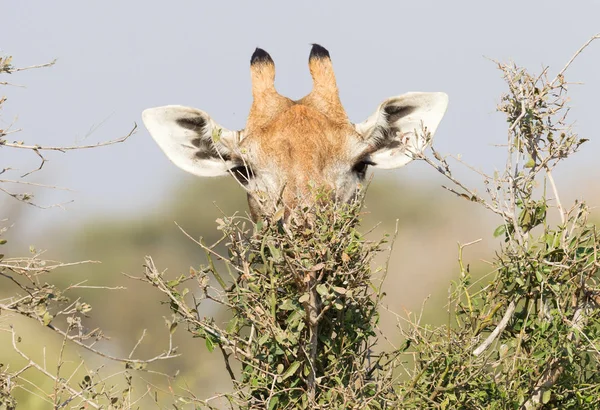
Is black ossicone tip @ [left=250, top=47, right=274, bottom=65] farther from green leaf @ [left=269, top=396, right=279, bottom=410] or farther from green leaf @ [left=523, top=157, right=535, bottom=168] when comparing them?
green leaf @ [left=269, top=396, right=279, bottom=410]

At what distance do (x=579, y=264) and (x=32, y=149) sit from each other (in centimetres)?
345

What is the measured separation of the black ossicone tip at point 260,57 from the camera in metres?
8.86

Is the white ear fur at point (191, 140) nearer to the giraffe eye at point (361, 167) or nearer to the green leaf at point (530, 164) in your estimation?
the giraffe eye at point (361, 167)

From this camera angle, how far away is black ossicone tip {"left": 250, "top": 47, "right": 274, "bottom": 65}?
886 centimetres

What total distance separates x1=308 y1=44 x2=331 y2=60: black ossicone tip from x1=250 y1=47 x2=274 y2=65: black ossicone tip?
0.36 meters

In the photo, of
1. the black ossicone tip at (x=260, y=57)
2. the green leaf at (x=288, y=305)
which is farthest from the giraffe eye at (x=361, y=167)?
the green leaf at (x=288, y=305)

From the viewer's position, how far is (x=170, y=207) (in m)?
33.3

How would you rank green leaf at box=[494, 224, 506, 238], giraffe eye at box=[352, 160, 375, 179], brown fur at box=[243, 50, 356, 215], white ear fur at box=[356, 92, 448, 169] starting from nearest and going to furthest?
green leaf at box=[494, 224, 506, 238] < brown fur at box=[243, 50, 356, 215] < giraffe eye at box=[352, 160, 375, 179] < white ear fur at box=[356, 92, 448, 169]

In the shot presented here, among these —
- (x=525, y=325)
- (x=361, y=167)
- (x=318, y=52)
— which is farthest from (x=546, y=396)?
(x=318, y=52)

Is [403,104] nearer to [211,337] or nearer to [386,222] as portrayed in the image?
[211,337]

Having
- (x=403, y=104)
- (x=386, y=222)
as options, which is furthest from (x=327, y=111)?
(x=386, y=222)

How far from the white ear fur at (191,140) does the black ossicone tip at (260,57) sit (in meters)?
1.05

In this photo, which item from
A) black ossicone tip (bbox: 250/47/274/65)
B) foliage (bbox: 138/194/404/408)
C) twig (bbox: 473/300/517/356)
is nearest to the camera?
foliage (bbox: 138/194/404/408)

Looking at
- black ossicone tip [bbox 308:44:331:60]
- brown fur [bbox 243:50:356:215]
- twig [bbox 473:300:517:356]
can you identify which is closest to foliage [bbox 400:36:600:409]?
twig [bbox 473:300:517:356]
